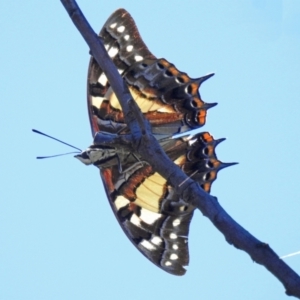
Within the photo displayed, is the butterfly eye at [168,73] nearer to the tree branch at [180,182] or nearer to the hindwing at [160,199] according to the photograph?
the hindwing at [160,199]

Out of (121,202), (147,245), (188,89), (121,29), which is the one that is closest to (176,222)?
(147,245)

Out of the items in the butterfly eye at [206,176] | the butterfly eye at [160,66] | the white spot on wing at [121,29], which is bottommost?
the butterfly eye at [206,176]

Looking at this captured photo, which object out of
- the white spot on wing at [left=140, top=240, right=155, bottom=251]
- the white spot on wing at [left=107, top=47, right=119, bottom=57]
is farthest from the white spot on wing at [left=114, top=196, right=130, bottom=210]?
the white spot on wing at [left=107, top=47, right=119, bottom=57]

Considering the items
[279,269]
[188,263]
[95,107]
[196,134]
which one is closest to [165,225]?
[188,263]

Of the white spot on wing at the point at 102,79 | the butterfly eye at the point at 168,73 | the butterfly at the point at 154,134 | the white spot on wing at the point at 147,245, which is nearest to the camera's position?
the butterfly at the point at 154,134

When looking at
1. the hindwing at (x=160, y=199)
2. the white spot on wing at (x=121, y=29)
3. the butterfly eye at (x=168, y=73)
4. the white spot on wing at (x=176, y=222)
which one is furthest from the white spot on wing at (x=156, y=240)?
the white spot on wing at (x=121, y=29)

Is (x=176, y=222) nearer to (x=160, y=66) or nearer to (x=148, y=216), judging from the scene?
(x=148, y=216)

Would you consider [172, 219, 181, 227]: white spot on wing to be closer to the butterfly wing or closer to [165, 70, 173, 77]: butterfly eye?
the butterfly wing
